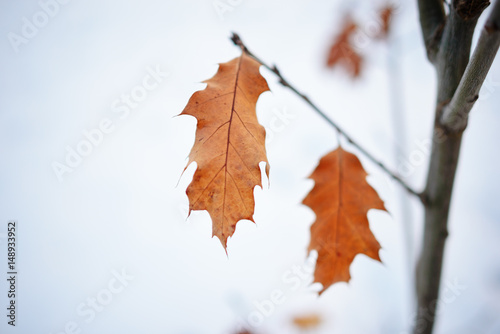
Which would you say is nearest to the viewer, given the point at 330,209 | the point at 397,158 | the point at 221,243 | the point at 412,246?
the point at 221,243

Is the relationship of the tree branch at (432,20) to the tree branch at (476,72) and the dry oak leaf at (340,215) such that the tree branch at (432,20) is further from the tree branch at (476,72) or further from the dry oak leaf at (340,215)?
the dry oak leaf at (340,215)

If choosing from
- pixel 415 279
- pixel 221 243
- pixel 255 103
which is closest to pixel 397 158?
pixel 415 279

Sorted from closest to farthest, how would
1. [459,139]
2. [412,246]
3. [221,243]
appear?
[221,243] < [459,139] < [412,246]

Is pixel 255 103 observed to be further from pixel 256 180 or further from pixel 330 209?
pixel 330 209

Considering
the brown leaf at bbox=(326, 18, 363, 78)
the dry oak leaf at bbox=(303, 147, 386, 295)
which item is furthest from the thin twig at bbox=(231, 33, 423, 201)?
the brown leaf at bbox=(326, 18, 363, 78)

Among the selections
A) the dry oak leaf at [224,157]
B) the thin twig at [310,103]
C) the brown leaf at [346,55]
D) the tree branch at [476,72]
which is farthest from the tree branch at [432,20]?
the brown leaf at [346,55]

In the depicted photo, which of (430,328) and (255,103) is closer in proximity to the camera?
(255,103)

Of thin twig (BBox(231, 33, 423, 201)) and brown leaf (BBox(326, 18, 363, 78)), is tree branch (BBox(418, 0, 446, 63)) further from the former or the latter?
brown leaf (BBox(326, 18, 363, 78))

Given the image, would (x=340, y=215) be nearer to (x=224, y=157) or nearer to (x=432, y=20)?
(x=224, y=157)
